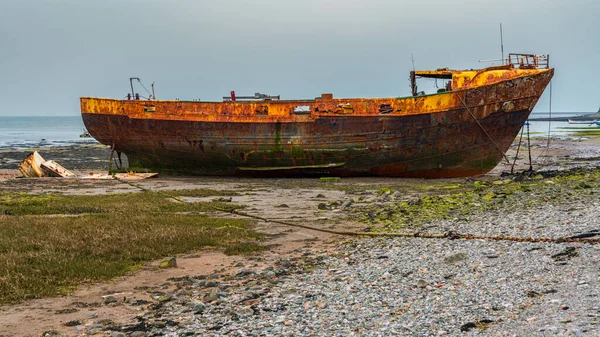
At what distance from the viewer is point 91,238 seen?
10.2 metres

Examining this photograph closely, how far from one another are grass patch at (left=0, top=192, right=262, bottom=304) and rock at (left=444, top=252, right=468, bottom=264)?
11.4ft

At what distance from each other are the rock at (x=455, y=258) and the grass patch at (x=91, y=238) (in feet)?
11.4

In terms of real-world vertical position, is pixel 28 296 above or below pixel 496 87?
below

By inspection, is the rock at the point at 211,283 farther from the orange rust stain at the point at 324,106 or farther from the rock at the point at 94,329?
the orange rust stain at the point at 324,106

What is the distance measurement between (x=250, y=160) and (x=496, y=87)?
393 inches

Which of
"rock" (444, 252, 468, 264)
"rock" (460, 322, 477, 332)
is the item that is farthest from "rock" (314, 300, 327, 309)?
"rock" (444, 252, 468, 264)

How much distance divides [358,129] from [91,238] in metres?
13.5

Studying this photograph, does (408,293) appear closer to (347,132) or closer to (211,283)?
(211,283)

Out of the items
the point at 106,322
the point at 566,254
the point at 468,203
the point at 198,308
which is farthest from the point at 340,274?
the point at 468,203

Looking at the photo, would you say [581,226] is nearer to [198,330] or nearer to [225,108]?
[198,330]

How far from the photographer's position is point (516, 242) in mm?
8641

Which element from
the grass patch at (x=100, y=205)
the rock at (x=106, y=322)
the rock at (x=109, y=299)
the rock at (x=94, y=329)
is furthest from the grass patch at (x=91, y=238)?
the rock at (x=94, y=329)

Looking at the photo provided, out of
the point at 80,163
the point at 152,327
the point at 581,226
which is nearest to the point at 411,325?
the point at 152,327

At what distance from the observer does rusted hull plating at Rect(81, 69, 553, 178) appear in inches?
830
